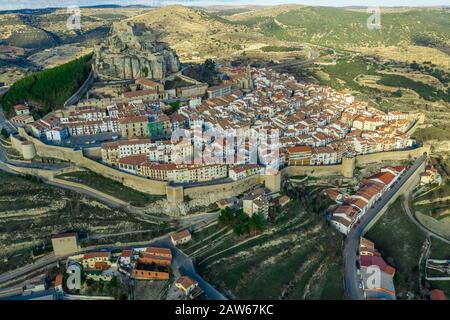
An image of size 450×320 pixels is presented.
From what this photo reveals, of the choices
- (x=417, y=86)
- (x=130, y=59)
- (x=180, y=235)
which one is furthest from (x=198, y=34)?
(x=180, y=235)

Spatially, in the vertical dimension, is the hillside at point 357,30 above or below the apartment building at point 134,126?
above

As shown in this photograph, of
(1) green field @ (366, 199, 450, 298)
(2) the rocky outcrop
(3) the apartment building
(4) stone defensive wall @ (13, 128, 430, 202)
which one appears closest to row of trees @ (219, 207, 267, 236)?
(4) stone defensive wall @ (13, 128, 430, 202)

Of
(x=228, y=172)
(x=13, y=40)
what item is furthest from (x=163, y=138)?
(x=13, y=40)

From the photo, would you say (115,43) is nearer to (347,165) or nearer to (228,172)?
(228,172)

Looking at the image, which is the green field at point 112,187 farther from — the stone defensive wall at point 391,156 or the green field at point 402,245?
the stone defensive wall at point 391,156

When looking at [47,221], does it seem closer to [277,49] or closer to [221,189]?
[221,189]

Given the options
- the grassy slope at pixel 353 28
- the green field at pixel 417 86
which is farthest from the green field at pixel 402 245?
the grassy slope at pixel 353 28
